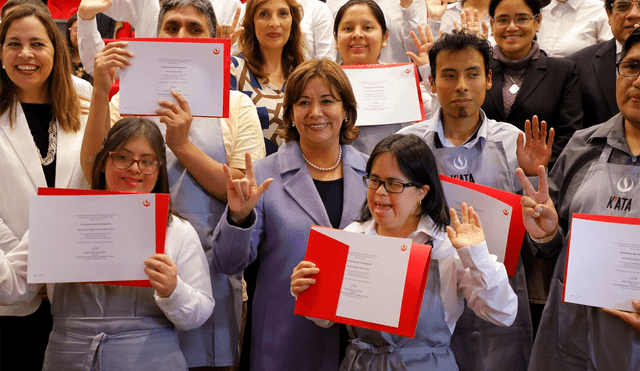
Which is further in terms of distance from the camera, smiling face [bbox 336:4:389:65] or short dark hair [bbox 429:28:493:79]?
smiling face [bbox 336:4:389:65]

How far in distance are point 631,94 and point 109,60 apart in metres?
2.43

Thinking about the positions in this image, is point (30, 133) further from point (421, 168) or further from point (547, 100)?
point (547, 100)

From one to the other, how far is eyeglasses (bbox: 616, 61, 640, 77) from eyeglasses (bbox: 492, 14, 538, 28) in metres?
1.31

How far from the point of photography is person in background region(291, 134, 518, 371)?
2.87 metres

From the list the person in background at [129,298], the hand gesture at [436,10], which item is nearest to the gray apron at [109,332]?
the person in background at [129,298]

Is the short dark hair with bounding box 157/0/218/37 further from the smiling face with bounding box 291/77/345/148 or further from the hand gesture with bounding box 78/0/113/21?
the smiling face with bounding box 291/77/345/148

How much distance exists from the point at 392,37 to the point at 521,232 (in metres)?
2.68

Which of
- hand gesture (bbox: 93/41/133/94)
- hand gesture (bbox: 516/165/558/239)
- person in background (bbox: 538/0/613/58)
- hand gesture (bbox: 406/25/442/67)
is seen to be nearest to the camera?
hand gesture (bbox: 516/165/558/239)

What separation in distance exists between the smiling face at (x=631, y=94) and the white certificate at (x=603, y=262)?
1.88 ft

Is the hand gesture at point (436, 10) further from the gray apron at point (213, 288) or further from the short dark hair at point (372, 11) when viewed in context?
the gray apron at point (213, 288)

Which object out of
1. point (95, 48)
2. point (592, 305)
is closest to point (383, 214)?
point (592, 305)

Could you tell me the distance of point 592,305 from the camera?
2951 mm

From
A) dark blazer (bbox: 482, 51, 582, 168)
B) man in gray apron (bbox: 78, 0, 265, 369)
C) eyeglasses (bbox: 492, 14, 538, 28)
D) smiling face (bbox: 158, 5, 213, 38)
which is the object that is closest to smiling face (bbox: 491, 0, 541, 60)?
eyeglasses (bbox: 492, 14, 538, 28)

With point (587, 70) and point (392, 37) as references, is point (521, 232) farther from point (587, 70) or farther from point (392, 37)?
point (392, 37)
